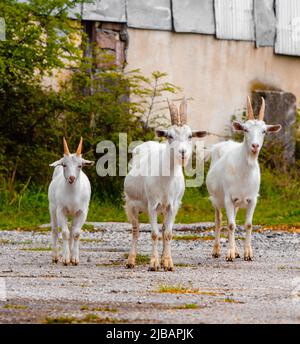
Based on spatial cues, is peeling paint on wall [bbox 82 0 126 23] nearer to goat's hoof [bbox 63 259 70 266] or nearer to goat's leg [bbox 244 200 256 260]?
goat's leg [bbox 244 200 256 260]

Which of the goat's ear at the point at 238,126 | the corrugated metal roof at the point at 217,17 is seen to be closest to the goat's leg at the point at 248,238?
the goat's ear at the point at 238,126

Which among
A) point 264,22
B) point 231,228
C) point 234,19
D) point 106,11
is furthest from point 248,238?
point 264,22

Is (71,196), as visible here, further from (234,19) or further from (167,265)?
(234,19)

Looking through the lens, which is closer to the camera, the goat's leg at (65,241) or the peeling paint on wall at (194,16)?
the goat's leg at (65,241)

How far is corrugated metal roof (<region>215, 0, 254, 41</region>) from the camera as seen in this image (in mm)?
34406

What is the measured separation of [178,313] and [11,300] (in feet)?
6.24

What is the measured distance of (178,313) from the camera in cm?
1106

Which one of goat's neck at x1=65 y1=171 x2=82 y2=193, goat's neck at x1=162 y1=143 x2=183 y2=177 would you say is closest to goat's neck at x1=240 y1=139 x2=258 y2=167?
goat's neck at x1=162 y1=143 x2=183 y2=177

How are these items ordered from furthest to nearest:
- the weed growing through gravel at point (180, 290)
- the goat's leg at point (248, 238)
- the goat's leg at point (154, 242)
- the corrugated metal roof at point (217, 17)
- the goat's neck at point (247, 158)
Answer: the corrugated metal roof at point (217, 17) < the goat's neck at point (247, 158) < the goat's leg at point (248, 238) < the goat's leg at point (154, 242) < the weed growing through gravel at point (180, 290)

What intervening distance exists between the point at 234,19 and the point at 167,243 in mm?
19245

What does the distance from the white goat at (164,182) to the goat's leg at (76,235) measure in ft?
2.62

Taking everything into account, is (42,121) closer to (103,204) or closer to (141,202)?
(103,204)

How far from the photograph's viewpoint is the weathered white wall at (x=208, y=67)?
33.1 meters

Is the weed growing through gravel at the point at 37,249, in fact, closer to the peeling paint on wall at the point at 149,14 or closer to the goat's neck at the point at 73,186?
the goat's neck at the point at 73,186
